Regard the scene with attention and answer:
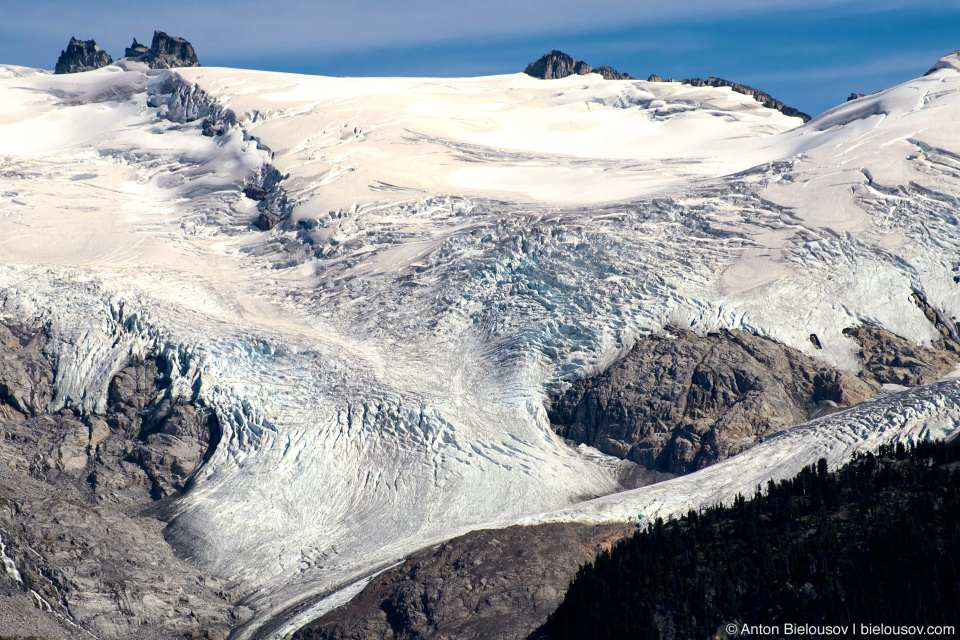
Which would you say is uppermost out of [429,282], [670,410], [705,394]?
[429,282]

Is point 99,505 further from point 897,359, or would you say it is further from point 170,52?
point 170,52

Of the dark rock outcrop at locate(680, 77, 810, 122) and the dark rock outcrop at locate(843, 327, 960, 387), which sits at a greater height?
the dark rock outcrop at locate(680, 77, 810, 122)

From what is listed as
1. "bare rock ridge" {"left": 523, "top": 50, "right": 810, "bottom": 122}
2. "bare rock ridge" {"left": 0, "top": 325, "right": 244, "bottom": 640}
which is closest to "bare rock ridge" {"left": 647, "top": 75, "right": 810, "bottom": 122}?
"bare rock ridge" {"left": 523, "top": 50, "right": 810, "bottom": 122}

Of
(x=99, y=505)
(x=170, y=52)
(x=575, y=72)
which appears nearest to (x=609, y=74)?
(x=575, y=72)

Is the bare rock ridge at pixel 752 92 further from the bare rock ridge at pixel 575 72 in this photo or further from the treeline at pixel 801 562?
the treeline at pixel 801 562

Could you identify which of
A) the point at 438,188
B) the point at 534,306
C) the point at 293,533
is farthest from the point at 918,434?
the point at 438,188

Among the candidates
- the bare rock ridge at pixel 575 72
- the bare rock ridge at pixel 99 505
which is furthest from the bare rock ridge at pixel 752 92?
the bare rock ridge at pixel 99 505

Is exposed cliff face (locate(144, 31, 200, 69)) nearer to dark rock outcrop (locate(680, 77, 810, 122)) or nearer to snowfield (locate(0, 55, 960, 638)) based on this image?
snowfield (locate(0, 55, 960, 638))
